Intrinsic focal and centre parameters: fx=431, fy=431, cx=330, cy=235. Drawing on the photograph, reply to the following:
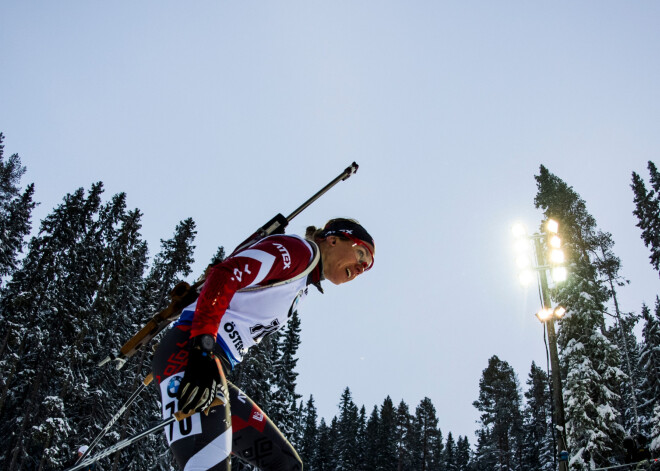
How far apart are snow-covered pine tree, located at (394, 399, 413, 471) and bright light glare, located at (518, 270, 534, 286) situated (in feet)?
172

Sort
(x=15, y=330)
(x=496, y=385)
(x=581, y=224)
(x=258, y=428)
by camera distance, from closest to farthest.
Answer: (x=258, y=428), (x=15, y=330), (x=581, y=224), (x=496, y=385)

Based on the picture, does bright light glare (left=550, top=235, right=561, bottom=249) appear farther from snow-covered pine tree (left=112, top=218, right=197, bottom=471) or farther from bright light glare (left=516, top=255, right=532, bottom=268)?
snow-covered pine tree (left=112, top=218, right=197, bottom=471)

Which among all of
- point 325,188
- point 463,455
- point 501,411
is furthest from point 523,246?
point 463,455

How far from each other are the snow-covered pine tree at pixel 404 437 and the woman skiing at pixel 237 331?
61.5m

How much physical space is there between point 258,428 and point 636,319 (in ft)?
119

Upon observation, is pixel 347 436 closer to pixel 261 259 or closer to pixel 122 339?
pixel 122 339

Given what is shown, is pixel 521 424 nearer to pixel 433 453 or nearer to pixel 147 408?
pixel 433 453

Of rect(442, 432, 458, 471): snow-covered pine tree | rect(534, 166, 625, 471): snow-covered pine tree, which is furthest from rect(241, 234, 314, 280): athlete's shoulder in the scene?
rect(442, 432, 458, 471): snow-covered pine tree

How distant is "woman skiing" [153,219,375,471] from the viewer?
2.15 m

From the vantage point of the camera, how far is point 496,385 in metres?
50.2

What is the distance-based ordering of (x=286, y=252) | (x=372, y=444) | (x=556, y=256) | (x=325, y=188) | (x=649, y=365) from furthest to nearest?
(x=372, y=444), (x=649, y=365), (x=556, y=256), (x=325, y=188), (x=286, y=252)

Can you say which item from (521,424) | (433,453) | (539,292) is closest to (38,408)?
(539,292)

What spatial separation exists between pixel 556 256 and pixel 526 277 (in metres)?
1.26

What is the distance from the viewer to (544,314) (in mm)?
11359
